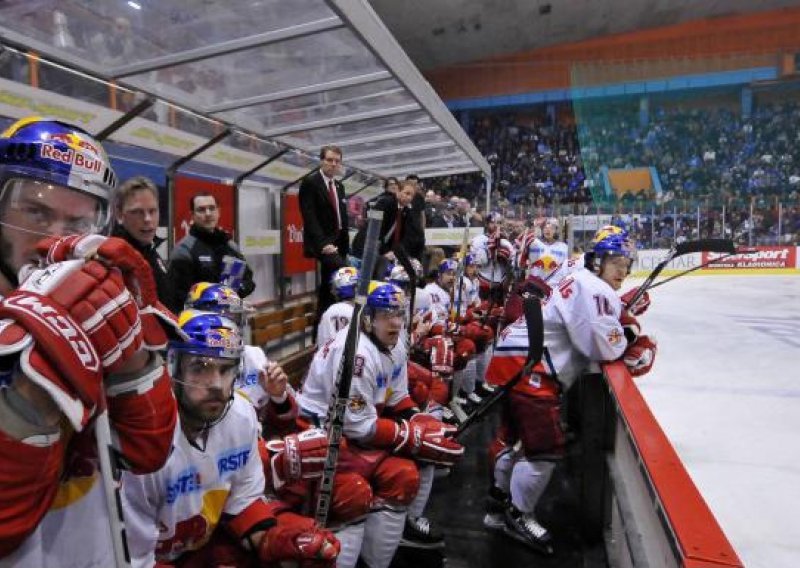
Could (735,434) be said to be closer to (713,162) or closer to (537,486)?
(537,486)

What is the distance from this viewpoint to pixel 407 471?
1.91 metres

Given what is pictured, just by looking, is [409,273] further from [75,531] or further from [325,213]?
[75,531]

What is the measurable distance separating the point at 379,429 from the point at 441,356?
1.45 metres

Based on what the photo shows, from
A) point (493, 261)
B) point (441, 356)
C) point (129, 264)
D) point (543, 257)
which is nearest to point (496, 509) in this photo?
point (441, 356)

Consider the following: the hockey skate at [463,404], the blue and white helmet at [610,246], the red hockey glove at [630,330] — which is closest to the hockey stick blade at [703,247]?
the blue and white helmet at [610,246]

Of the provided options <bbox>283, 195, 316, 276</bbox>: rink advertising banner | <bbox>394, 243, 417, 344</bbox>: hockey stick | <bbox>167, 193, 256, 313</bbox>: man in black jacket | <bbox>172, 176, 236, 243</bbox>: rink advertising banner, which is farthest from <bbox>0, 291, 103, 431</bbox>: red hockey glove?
<bbox>283, 195, 316, 276</bbox>: rink advertising banner

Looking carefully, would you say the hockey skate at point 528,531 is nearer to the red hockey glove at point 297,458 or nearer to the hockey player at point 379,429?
the hockey player at point 379,429

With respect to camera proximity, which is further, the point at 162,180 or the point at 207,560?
the point at 162,180

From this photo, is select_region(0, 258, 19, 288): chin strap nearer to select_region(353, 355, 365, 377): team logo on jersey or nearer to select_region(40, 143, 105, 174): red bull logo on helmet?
select_region(40, 143, 105, 174): red bull logo on helmet

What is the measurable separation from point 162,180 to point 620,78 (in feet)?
54.7

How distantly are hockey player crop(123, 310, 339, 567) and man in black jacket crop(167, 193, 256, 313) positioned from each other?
47.6 inches

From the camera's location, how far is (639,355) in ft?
8.21

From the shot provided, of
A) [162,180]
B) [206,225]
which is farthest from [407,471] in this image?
[162,180]

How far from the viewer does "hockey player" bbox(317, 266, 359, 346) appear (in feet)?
9.02
